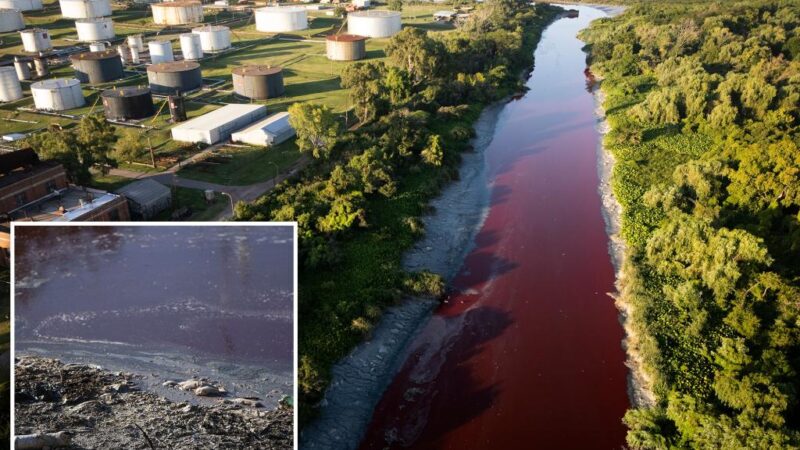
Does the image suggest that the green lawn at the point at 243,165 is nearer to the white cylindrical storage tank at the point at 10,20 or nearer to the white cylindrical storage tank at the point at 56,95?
the white cylindrical storage tank at the point at 56,95

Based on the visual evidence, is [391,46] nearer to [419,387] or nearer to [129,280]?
[419,387]

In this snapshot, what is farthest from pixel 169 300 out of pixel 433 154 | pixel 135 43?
pixel 135 43

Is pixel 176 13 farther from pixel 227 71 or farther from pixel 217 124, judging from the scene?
pixel 217 124

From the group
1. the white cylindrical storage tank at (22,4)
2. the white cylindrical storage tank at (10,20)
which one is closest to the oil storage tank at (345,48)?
the white cylindrical storage tank at (10,20)

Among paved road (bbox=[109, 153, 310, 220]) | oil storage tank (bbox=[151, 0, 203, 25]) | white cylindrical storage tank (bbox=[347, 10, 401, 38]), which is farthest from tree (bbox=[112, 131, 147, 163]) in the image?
oil storage tank (bbox=[151, 0, 203, 25])

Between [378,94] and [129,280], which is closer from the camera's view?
[129,280]

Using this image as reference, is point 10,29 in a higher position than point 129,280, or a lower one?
higher

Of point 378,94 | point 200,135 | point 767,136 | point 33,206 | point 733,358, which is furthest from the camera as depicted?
point 378,94

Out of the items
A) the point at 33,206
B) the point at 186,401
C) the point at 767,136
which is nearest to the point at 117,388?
the point at 186,401

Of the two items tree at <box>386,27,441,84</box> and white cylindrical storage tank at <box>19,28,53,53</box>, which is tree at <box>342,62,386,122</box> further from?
white cylindrical storage tank at <box>19,28,53,53</box>
